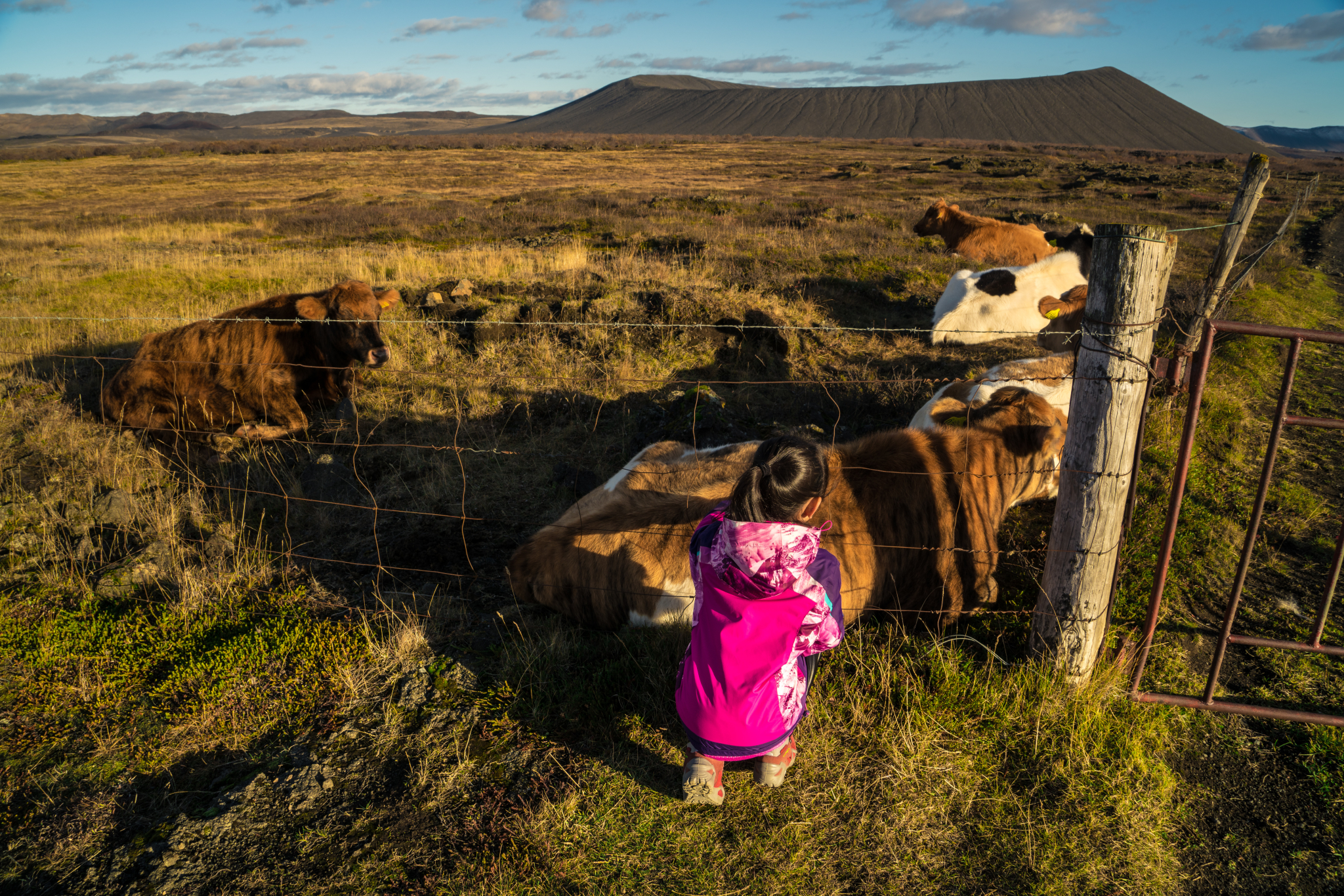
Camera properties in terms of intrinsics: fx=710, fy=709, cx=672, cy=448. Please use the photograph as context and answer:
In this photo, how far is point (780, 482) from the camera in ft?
8.47

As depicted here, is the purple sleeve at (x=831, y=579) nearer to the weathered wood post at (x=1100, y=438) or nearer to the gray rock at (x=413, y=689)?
the weathered wood post at (x=1100, y=438)

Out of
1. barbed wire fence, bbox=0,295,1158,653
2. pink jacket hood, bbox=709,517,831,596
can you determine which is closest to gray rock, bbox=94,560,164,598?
barbed wire fence, bbox=0,295,1158,653

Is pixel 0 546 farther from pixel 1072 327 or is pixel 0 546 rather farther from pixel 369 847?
pixel 1072 327

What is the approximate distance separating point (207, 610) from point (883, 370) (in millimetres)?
7508

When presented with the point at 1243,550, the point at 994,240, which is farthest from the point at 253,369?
the point at 994,240

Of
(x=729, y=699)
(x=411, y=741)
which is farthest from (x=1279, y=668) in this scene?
(x=411, y=741)

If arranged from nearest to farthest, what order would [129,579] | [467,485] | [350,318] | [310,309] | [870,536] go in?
[870,536]
[129,579]
[467,485]
[310,309]
[350,318]

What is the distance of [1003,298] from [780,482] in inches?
339

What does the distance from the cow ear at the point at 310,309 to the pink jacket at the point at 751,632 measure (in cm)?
657

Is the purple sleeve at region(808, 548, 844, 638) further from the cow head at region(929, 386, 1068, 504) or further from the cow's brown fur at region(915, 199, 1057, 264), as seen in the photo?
the cow's brown fur at region(915, 199, 1057, 264)

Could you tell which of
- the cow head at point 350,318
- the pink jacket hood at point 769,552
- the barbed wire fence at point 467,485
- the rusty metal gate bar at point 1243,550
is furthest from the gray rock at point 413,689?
the cow head at point 350,318

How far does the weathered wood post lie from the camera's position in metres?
2.87

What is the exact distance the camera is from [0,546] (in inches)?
189

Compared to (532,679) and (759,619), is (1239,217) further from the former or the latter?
(532,679)
